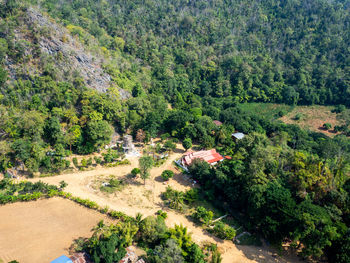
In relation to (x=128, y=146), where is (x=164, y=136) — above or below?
below

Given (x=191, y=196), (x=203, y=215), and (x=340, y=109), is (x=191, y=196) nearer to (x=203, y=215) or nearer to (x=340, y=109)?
(x=203, y=215)

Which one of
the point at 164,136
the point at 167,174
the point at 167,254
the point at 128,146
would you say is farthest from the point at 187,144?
the point at 167,254

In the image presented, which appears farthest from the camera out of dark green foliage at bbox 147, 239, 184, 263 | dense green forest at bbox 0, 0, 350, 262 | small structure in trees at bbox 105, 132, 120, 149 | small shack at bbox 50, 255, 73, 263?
small structure in trees at bbox 105, 132, 120, 149

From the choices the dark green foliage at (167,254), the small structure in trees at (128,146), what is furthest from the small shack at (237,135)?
the dark green foliage at (167,254)

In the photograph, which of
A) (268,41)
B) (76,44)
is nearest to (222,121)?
(76,44)

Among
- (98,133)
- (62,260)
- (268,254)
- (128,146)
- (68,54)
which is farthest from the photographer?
(68,54)

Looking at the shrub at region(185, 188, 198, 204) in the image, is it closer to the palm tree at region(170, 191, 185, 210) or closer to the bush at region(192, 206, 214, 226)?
the palm tree at region(170, 191, 185, 210)

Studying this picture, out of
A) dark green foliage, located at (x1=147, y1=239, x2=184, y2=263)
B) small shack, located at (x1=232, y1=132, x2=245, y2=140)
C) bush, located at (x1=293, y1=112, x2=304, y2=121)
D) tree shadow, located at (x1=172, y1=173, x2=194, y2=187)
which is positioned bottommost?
bush, located at (x1=293, y1=112, x2=304, y2=121)

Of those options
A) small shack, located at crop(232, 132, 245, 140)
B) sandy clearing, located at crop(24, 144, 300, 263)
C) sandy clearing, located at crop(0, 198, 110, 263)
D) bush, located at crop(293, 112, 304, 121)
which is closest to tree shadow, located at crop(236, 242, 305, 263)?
sandy clearing, located at crop(24, 144, 300, 263)
